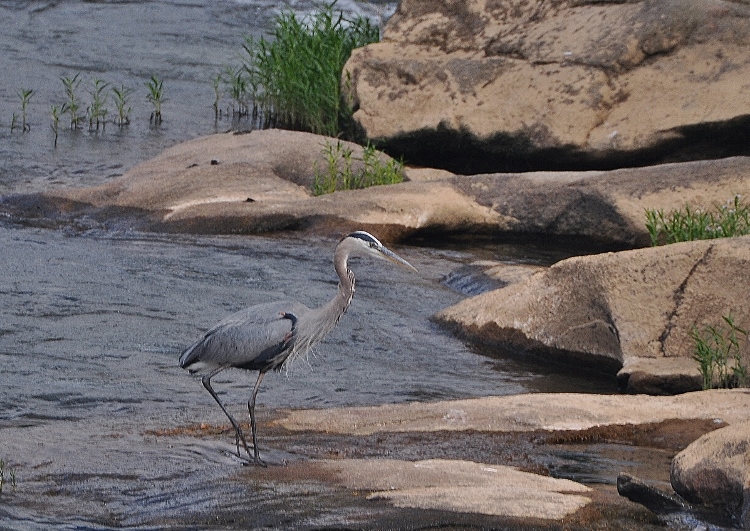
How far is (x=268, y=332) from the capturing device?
17.7 ft

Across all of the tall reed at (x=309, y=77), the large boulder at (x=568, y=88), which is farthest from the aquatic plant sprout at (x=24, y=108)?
the large boulder at (x=568, y=88)

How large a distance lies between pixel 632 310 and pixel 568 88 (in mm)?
4887

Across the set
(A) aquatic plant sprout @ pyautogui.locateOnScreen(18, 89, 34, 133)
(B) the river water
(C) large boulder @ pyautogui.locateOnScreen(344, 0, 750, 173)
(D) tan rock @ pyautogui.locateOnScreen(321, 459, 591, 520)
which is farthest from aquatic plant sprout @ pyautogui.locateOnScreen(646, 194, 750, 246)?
(A) aquatic plant sprout @ pyautogui.locateOnScreen(18, 89, 34, 133)

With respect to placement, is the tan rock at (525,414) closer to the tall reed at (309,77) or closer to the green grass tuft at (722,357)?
the green grass tuft at (722,357)

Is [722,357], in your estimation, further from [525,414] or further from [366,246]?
[366,246]

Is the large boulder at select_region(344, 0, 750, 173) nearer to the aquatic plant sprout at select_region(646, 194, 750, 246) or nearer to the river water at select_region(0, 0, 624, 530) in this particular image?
the river water at select_region(0, 0, 624, 530)

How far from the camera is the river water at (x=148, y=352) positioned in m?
4.68

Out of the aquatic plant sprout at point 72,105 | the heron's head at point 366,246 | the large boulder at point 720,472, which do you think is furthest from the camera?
the aquatic plant sprout at point 72,105

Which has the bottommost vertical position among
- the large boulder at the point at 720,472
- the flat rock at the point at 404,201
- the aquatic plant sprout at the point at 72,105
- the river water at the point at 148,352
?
the river water at the point at 148,352

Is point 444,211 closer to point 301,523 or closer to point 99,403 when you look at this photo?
point 99,403

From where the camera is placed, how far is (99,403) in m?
6.30

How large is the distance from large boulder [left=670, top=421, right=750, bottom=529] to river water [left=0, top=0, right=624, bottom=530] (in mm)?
1558

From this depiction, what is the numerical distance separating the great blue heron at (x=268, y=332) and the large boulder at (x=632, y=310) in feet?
6.28

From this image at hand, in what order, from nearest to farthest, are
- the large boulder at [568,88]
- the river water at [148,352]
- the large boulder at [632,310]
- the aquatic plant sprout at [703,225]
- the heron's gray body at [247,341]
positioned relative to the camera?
the river water at [148,352] → the heron's gray body at [247,341] → the large boulder at [632,310] → the aquatic plant sprout at [703,225] → the large boulder at [568,88]
